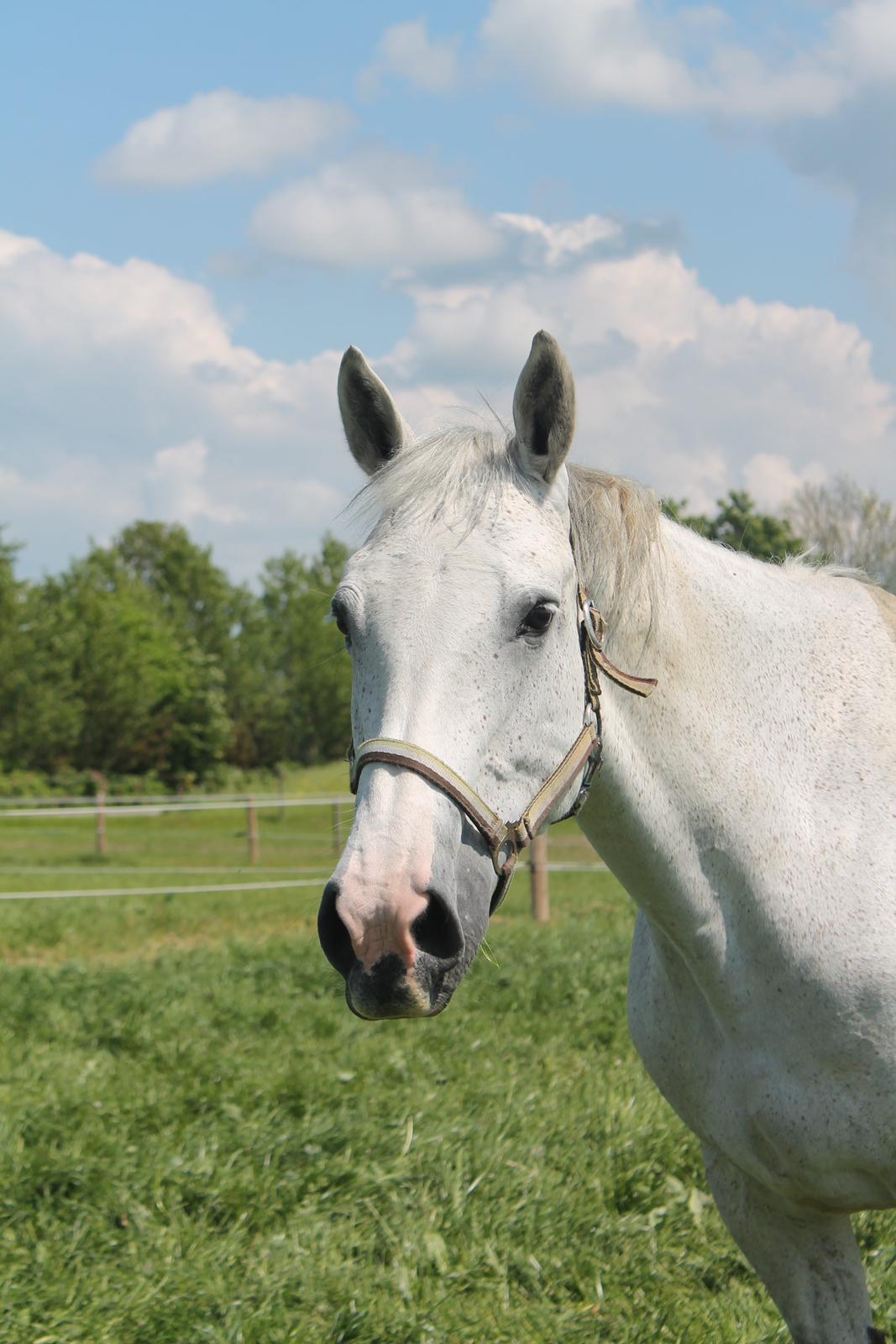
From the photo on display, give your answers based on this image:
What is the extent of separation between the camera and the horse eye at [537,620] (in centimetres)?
203

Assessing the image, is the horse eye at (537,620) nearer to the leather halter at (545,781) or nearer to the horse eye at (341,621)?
the leather halter at (545,781)

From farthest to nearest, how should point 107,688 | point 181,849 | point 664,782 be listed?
point 107,688 < point 181,849 < point 664,782

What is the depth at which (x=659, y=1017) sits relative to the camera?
8.52ft

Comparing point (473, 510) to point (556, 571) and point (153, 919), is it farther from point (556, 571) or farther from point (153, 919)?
point (153, 919)

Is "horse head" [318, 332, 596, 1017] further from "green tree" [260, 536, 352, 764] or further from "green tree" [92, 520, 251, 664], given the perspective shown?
"green tree" [92, 520, 251, 664]

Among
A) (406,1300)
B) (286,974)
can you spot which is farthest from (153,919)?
(406,1300)

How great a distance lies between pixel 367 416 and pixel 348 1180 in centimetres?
273

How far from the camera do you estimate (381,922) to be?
5.69 ft

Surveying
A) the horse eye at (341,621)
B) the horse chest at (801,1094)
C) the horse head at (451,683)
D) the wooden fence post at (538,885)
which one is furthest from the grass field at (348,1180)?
the wooden fence post at (538,885)

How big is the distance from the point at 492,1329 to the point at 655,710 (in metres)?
1.95

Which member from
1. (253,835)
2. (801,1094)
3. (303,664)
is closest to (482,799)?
(801,1094)

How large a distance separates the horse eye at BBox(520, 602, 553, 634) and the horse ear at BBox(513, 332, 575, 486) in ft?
0.97

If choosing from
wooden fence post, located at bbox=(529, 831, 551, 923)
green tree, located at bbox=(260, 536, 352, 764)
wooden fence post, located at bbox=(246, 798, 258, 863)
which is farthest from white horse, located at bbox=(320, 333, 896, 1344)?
green tree, located at bbox=(260, 536, 352, 764)

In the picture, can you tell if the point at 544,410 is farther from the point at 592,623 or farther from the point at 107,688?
the point at 107,688
